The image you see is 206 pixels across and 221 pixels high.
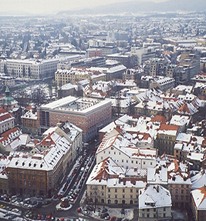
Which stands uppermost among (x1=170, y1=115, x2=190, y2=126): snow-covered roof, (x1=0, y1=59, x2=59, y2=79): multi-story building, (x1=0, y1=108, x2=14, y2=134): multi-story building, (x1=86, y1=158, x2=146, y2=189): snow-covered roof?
(x1=170, y1=115, x2=190, y2=126): snow-covered roof

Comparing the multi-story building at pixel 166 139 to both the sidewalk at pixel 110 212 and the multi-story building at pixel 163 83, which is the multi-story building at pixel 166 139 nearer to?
the sidewalk at pixel 110 212

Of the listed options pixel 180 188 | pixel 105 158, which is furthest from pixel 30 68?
pixel 180 188

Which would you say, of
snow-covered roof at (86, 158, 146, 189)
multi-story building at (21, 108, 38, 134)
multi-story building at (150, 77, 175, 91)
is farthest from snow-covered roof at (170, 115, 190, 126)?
multi-story building at (150, 77, 175, 91)

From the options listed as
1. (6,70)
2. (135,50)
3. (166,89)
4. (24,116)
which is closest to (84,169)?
(24,116)

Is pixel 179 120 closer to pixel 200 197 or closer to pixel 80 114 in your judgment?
pixel 80 114

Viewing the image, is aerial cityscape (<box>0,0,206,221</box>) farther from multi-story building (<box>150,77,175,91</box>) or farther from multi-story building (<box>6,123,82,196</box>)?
multi-story building (<box>150,77,175,91</box>)

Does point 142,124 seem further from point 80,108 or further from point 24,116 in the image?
point 24,116
